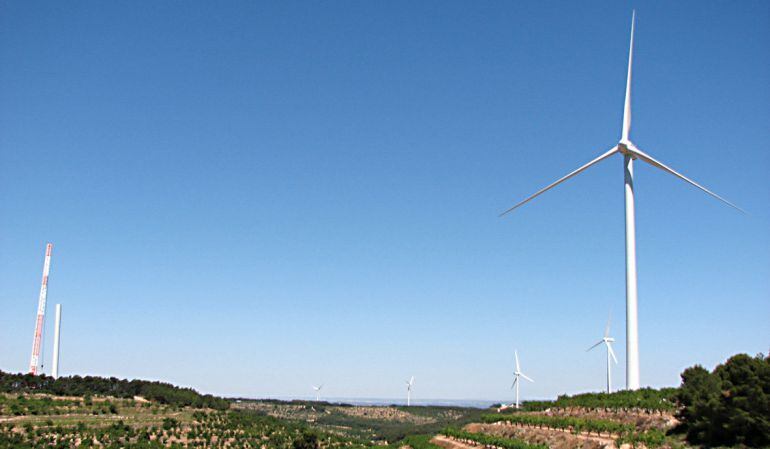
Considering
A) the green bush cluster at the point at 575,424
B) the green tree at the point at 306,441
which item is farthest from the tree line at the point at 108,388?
the green bush cluster at the point at 575,424

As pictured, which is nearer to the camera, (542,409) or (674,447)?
(674,447)

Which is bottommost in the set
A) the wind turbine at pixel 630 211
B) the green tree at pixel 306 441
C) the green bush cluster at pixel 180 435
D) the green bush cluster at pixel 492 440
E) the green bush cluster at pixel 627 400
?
the green tree at pixel 306 441

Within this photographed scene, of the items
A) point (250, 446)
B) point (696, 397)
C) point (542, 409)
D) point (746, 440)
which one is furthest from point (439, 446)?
point (746, 440)

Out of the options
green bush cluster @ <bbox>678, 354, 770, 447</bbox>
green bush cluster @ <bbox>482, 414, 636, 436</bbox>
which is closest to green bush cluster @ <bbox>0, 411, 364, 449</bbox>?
green bush cluster @ <bbox>482, 414, 636, 436</bbox>

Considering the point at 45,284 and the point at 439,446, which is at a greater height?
the point at 45,284

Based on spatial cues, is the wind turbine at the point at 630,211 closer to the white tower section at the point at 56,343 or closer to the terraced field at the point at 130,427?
the terraced field at the point at 130,427

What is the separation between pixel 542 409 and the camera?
82688 mm

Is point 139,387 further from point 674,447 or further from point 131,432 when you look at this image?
point 674,447

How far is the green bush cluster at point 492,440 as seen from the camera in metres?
60.1

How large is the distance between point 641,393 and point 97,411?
64.3 meters

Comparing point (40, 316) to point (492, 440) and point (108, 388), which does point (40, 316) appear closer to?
point (108, 388)

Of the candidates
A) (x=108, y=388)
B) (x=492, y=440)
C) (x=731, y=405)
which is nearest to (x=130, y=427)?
(x=108, y=388)

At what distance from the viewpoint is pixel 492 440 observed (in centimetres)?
6756

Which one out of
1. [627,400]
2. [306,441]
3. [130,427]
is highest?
[627,400]
